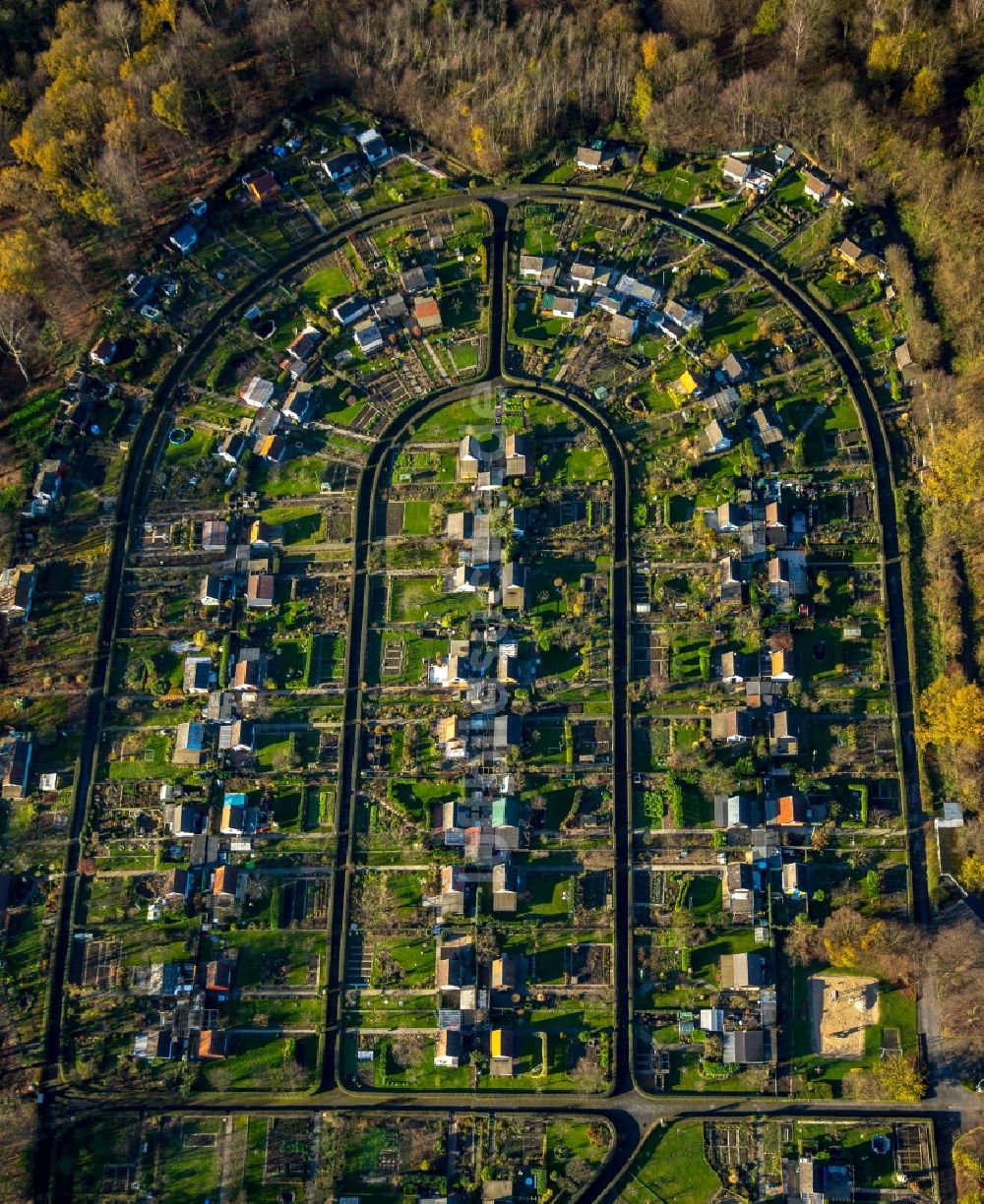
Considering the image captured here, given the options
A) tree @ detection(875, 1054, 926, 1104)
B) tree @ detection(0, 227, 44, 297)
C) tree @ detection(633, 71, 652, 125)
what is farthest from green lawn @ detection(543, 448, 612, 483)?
tree @ detection(0, 227, 44, 297)

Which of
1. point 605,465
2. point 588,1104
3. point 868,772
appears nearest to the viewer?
point 588,1104

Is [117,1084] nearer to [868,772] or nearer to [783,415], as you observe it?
[868,772]

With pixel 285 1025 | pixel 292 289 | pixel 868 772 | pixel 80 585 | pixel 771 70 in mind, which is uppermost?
pixel 771 70

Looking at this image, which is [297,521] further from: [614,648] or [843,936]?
[843,936]

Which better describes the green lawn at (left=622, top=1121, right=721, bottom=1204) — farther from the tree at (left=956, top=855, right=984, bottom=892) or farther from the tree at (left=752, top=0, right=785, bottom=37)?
the tree at (left=752, top=0, right=785, bottom=37)

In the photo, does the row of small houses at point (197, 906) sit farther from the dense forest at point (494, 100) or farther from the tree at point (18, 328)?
the dense forest at point (494, 100)

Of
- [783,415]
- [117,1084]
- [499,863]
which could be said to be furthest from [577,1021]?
[783,415]
